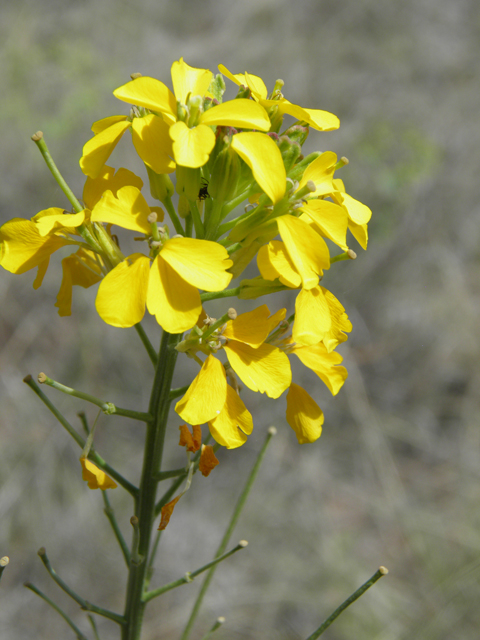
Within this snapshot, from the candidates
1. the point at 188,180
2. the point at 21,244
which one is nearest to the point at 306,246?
the point at 188,180

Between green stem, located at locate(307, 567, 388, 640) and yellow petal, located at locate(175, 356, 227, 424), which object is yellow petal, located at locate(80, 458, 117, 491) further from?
green stem, located at locate(307, 567, 388, 640)

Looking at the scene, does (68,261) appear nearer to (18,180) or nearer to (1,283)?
(1,283)

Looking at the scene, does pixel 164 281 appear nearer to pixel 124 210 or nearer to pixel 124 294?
pixel 124 294

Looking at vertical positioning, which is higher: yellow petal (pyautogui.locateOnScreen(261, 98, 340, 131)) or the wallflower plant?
yellow petal (pyautogui.locateOnScreen(261, 98, 340, 131))

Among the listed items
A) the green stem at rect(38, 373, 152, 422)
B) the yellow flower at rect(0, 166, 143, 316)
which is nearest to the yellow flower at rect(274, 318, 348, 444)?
the green stem at rect(38, 373, 152, 422)

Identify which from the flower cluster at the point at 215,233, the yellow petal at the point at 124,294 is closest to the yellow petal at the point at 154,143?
the flower cluster at the point at 215,233

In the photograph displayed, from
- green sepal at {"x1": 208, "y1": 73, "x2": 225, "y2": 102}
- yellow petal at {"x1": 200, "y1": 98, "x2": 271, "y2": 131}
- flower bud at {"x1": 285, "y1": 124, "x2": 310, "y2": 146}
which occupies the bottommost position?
flower bud at {"x1": 285, "y1": 124, "x2": 310, "y2": 146}

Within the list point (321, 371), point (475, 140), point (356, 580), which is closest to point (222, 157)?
point (321, 371)
